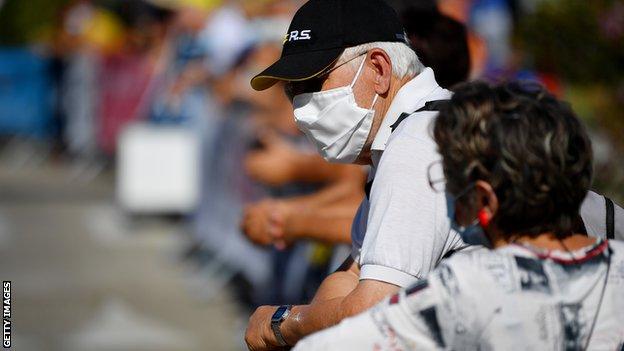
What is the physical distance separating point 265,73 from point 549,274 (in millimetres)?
872

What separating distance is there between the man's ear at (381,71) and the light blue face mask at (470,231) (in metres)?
0.42

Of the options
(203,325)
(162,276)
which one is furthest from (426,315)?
(162,276)

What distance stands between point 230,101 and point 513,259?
6683 mm

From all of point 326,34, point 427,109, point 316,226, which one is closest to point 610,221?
point 427,109

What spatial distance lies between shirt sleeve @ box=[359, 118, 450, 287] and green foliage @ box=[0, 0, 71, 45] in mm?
19234

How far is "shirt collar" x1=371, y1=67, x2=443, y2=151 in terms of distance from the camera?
2.72 m

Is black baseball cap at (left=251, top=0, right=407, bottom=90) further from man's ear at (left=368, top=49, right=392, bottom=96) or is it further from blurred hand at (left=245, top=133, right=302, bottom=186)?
blurred hand at (left=245, top=133, right=302, bottom=186)

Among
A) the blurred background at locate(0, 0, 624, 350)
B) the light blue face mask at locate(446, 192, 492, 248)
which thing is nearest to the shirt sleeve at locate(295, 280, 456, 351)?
the light blue face mask at locate(446, 192, 492, 248)

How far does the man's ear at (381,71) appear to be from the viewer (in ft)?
8.96

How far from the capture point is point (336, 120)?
9.02ft

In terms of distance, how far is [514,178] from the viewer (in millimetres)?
2199

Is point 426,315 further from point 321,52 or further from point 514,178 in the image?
Result: point 321,52

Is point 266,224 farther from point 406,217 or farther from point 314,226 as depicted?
point 406,217

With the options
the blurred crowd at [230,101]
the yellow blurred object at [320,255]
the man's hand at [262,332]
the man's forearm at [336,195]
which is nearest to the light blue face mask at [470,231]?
the man's hand at [262,332]
